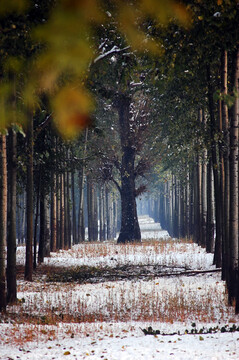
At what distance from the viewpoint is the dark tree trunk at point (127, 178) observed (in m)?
24.2

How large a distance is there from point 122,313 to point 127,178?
52.0 feet

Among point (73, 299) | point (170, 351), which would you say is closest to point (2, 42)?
point (170, 351)

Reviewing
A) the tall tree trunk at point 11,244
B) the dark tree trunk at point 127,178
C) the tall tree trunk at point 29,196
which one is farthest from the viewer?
the dark tree trunk at point 127,178

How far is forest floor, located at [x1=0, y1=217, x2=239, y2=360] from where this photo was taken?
20.2ft

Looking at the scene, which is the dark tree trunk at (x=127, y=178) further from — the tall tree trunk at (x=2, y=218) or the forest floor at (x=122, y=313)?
the tall tree trunk at (x=2, y=218)

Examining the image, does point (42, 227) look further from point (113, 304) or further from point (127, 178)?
point (127, 178)

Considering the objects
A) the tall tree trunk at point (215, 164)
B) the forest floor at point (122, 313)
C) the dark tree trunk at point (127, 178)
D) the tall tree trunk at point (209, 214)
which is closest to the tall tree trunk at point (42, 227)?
the forest floor at point (122, 313)

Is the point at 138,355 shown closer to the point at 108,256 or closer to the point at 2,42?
the point at 2,42

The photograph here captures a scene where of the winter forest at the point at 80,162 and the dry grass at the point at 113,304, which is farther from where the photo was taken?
the dry grass at the point at 113,304

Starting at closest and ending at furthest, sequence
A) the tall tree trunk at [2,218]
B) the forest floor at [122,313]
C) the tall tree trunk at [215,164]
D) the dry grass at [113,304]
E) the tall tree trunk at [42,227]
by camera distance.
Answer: the forest floor at [122,313], the dry grass at [113,304], the tall tree trunk at [2,218], the tall tree trunk at [215,164], the tall tree trunk at [42,227]

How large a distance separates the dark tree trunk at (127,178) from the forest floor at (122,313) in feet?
27.7

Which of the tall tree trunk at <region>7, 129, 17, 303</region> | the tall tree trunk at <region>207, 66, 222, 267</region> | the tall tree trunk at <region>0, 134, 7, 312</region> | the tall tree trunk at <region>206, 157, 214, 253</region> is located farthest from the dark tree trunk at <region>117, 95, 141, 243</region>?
the tall tree trunk at <region>0, 134, 7, 312</region>

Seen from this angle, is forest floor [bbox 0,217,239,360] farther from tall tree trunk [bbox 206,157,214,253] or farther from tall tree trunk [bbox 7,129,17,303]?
tall tree trunk [bbox 206,157,214,253]

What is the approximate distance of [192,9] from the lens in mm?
7898
